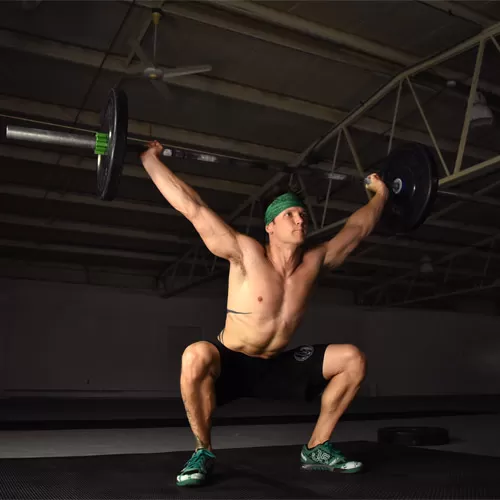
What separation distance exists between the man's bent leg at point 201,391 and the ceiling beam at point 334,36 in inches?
108

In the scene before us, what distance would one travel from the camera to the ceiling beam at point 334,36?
3861 millimetres

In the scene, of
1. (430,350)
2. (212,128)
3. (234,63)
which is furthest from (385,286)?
(234,63)

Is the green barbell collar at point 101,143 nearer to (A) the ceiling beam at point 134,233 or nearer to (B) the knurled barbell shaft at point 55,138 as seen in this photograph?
(B) the knurled barbell shaft at point 55,138

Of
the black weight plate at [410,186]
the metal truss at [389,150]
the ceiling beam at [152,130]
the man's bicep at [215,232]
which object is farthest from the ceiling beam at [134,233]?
the man's bicep at [215,232]

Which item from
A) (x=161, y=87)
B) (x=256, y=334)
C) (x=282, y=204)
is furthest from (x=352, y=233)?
(x=161, y=87)

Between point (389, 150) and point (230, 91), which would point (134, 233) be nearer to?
point (230, 91)

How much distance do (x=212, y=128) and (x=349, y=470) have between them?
386 cm

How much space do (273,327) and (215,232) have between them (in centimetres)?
40

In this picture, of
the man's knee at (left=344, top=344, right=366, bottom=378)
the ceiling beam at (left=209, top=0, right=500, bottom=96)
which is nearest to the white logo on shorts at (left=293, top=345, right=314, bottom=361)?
the man's knee at (left=344, top=344, right=366, bottom=378)

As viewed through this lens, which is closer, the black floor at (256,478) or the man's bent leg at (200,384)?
the black floor at (256,478)

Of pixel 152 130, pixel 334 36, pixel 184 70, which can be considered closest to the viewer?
pixel 184 70

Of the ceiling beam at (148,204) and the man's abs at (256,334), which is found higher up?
the ceiling beam at (148,204)

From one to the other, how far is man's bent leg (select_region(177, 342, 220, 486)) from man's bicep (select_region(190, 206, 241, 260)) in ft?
1.12

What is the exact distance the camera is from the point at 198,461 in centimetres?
185
